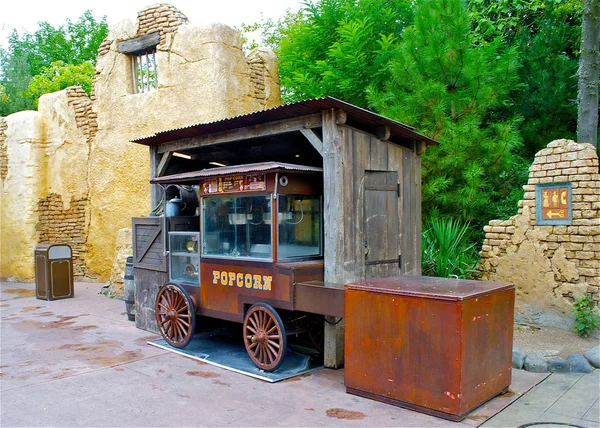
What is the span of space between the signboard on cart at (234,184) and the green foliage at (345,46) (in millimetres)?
5195

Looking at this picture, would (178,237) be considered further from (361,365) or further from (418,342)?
(418,342)

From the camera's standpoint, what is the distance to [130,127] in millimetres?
12047

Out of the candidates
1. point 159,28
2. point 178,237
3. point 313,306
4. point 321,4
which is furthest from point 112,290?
point 321,4

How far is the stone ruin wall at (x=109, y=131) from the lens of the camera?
36.5ft

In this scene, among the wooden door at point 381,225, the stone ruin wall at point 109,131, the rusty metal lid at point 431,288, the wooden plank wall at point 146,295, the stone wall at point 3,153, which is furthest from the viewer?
the stone wall at point 3,153

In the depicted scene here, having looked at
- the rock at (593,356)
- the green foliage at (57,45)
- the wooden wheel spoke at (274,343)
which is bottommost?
the rock at (593,356)

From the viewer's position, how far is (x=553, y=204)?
6.87 metres

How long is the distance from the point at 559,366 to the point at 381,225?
8.21ft

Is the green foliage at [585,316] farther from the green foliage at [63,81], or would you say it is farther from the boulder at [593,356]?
the green foliage at [63,81]

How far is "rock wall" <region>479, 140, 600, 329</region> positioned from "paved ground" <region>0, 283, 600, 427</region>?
154 cm

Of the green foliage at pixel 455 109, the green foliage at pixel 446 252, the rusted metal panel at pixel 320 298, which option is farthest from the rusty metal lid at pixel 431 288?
the green foliage at pixel 455 109

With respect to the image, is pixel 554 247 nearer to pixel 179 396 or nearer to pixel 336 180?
pixel 336 180

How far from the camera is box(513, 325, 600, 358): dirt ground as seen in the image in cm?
606

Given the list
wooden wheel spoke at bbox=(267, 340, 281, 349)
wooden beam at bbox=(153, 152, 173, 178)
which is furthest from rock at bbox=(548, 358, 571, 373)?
wooden beam at bbox=(153, 152, 173, 178)
